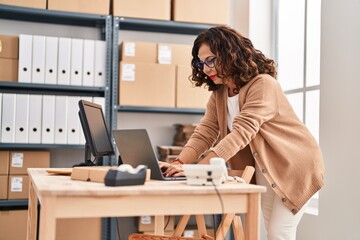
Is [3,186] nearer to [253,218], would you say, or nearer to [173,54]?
[173,54]

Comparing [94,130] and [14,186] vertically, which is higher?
[94,130]

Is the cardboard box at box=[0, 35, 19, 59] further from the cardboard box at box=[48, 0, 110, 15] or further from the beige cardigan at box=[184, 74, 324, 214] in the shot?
the beige cardigan at box=[184, 74, 324, 214]

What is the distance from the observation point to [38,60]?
127 inches

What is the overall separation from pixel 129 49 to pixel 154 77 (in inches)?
10.2

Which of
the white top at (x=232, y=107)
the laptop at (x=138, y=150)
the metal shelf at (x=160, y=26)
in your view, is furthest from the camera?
the metal shelf at (x=160, y=26)

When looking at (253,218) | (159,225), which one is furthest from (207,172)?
(159,225)

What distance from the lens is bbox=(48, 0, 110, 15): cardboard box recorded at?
3.28 meters

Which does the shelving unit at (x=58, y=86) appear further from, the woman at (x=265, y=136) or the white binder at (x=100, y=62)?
the woman at (x=265, y=136)

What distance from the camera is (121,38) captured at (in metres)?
3.74

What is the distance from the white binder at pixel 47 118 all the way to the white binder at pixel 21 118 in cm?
10

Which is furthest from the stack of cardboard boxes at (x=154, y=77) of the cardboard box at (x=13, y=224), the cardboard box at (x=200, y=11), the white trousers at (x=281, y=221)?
the white trousers at (x=281, y=221)

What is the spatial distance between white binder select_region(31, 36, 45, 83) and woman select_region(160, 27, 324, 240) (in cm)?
142

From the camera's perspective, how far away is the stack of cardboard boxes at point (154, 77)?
3338mm

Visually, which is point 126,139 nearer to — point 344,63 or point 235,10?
point 344,63
